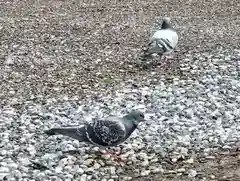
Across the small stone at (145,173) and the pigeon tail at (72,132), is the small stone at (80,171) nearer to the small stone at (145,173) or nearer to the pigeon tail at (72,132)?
the pigeon tail at (72,132)

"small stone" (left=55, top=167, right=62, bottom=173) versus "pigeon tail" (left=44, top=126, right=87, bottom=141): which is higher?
"pigeon tail" (left=44, top=126, right=87, bottom=141)

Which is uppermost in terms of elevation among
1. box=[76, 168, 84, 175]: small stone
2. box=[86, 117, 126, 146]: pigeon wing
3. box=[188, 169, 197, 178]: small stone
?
box=[86, 117, 126, 146]: pigeon wing

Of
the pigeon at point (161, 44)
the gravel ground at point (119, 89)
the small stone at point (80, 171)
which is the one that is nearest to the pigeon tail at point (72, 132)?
the gravel ground at point (119, 89)

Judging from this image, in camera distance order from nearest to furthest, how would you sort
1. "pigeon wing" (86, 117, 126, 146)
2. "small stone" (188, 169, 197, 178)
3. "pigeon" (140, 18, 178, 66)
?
"small stone" (188, 169, 197, 178)
"pigeon wing" (86, 117, 126, 146)
"pigeon" (140, 18, 178, 66)

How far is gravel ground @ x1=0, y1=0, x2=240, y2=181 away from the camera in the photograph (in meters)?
7.14

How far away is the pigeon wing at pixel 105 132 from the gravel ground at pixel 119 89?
0.27 m

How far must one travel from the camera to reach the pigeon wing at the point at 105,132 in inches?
280

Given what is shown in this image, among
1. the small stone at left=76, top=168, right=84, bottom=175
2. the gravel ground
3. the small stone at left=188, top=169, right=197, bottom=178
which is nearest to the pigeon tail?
the gravel ground

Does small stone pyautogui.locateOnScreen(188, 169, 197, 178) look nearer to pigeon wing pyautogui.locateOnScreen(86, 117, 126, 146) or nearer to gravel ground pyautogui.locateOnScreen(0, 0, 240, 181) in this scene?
gravel ground pyautogui.locateOnScreen(0, 0, 240, 181)

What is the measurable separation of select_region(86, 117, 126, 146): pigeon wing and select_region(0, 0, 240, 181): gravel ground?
0.89 feet

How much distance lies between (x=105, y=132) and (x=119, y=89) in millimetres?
2905

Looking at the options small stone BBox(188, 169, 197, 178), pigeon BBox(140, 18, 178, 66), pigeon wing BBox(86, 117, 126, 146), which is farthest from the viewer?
pigeon BBox(140, 18, 178, 66)

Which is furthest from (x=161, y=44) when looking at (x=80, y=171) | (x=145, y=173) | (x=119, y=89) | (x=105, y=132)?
(x=80, y=171)

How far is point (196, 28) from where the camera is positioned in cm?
1402
